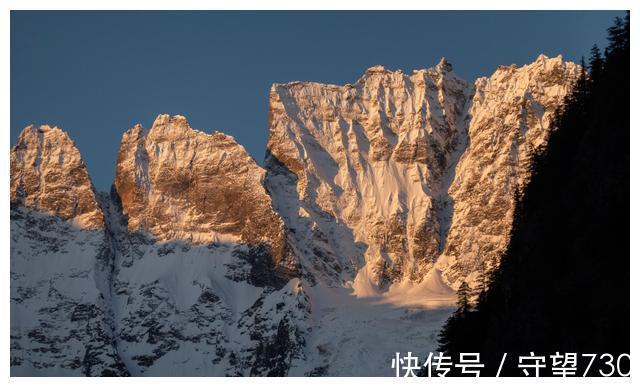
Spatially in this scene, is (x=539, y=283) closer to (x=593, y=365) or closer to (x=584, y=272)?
(x=584, y=272)

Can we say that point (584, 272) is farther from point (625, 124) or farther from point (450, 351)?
point (450, 351)

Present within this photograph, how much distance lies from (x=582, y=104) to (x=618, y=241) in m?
29.4

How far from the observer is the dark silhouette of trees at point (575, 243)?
325 feet

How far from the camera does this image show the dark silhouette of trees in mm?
98938

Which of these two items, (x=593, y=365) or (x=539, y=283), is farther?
(x=539, y=283)

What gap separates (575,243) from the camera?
10656 cm

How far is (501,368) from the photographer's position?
11031 centimetres
